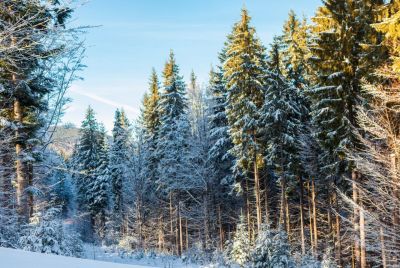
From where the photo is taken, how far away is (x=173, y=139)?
1283 inches

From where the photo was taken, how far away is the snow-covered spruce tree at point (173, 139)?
104 ft

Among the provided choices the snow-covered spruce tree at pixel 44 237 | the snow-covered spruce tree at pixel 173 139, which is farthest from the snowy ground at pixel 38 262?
the snow-covered spruce tree at pixel 173 139

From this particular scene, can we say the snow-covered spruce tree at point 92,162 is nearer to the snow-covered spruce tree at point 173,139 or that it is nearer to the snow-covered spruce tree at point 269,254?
the snow-covered spruce tree at point 173,139

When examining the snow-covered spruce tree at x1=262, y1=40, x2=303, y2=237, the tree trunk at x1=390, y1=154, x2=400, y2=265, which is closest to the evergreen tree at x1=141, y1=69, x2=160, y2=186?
the snow-covered spruce tree at x1=262, y1=40, x2=303, y2=237

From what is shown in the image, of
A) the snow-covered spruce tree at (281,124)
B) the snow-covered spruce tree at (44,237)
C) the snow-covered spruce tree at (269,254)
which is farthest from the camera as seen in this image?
the snow-covered spruce tree at (281,124)

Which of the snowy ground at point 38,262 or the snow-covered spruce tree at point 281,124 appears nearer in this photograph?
the snowy ground at point 38,262

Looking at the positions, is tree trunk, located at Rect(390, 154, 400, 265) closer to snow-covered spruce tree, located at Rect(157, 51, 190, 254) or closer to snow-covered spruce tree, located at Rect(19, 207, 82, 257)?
snow-covered spruce tree, located at Rect(19, 207, 82, 257)

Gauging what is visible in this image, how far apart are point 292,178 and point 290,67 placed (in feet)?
28.1

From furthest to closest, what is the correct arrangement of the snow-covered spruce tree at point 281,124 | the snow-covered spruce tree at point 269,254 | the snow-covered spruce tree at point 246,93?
the snow-covered spruce tree at point 281,124 → the snow-covered spruce tree at point 246,93 → the snow-covered spruce tree at point 269,254

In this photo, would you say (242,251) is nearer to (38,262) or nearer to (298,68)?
(298,68)

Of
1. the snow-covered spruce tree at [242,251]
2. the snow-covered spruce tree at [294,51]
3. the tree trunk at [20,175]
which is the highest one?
the snow-covered spruce tree at [294,51]

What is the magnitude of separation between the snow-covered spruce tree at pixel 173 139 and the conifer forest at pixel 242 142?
137mm

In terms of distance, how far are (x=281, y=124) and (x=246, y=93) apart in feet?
10.9

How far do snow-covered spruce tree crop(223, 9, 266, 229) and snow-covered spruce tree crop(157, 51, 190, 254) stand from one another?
19.7ft
